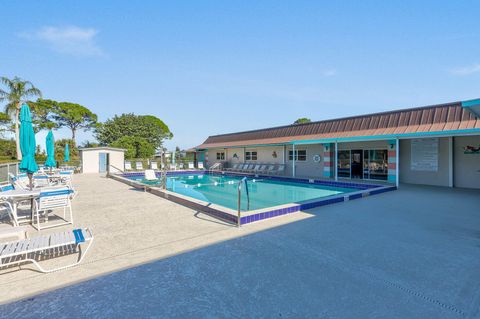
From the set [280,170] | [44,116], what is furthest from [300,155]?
[44,116]

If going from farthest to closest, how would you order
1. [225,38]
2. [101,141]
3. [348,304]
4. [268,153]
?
[101,141], [268,153], [225,38], [348,304]

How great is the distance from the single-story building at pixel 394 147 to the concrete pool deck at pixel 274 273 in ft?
11.2

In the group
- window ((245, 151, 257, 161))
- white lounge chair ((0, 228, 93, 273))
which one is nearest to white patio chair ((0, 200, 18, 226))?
white lounge chair ((0, 228, 93, 273))

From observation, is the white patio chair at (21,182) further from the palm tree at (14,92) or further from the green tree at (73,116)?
the green tree at (73,116)

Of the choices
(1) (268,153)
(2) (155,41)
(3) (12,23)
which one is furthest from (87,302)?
(1) (268,153)

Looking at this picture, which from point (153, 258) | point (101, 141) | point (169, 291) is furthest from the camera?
point (101, 141)

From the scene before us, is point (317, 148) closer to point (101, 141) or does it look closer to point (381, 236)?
point (381, 236)

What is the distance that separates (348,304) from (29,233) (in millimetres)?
5737

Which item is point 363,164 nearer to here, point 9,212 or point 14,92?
point 9,212

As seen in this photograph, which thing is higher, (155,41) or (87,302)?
(155,41)

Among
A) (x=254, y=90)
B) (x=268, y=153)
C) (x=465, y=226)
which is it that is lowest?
(x=465, y=226)

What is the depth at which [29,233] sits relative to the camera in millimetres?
4691

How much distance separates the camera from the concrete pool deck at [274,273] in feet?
7.70

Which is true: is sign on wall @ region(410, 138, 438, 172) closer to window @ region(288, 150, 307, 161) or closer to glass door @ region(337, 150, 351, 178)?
glass door @ region(337, 150, 351, 178)
